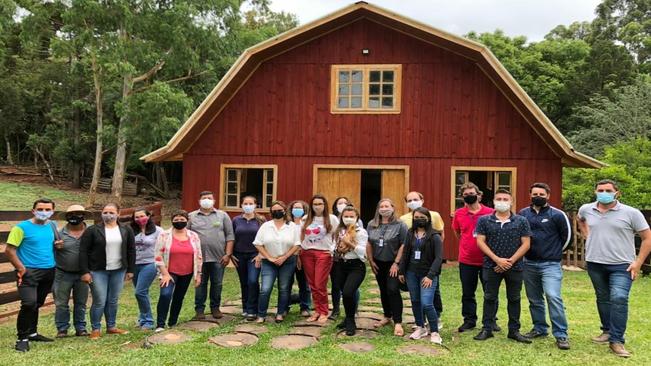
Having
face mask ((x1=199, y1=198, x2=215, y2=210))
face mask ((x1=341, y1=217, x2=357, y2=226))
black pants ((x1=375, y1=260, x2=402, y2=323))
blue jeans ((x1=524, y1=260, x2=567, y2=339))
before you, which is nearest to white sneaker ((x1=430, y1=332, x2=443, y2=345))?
black pants ((x1=375, y1=260, x2=402, y2=323))

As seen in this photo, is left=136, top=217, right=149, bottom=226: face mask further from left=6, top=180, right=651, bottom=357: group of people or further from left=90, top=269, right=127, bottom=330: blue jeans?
left=90, top=269, right=127, bottom=330: blue jeans

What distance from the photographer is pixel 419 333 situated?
197 inches

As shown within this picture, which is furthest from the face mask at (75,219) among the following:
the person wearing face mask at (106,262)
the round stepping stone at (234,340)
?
the round stepping stone at (234,340)

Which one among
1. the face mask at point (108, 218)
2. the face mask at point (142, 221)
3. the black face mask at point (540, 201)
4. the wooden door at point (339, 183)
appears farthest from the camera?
the wooden door at point (339, 183)

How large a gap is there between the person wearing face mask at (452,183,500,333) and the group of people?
0.01 m

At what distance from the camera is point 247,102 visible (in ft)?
36.5

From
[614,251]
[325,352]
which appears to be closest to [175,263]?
[325,352]

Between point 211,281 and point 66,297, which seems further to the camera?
point 211,281

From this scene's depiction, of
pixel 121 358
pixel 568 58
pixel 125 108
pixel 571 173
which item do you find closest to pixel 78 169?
pixel 125 108

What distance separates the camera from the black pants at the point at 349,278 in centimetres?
518

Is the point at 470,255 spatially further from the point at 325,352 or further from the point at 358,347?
the point at 325,352

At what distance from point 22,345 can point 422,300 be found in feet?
12.4

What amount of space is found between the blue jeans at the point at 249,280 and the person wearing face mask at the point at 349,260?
0.95m

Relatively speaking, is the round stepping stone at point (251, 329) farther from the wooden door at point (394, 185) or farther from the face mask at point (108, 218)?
the wooden door at point (394, 185)
